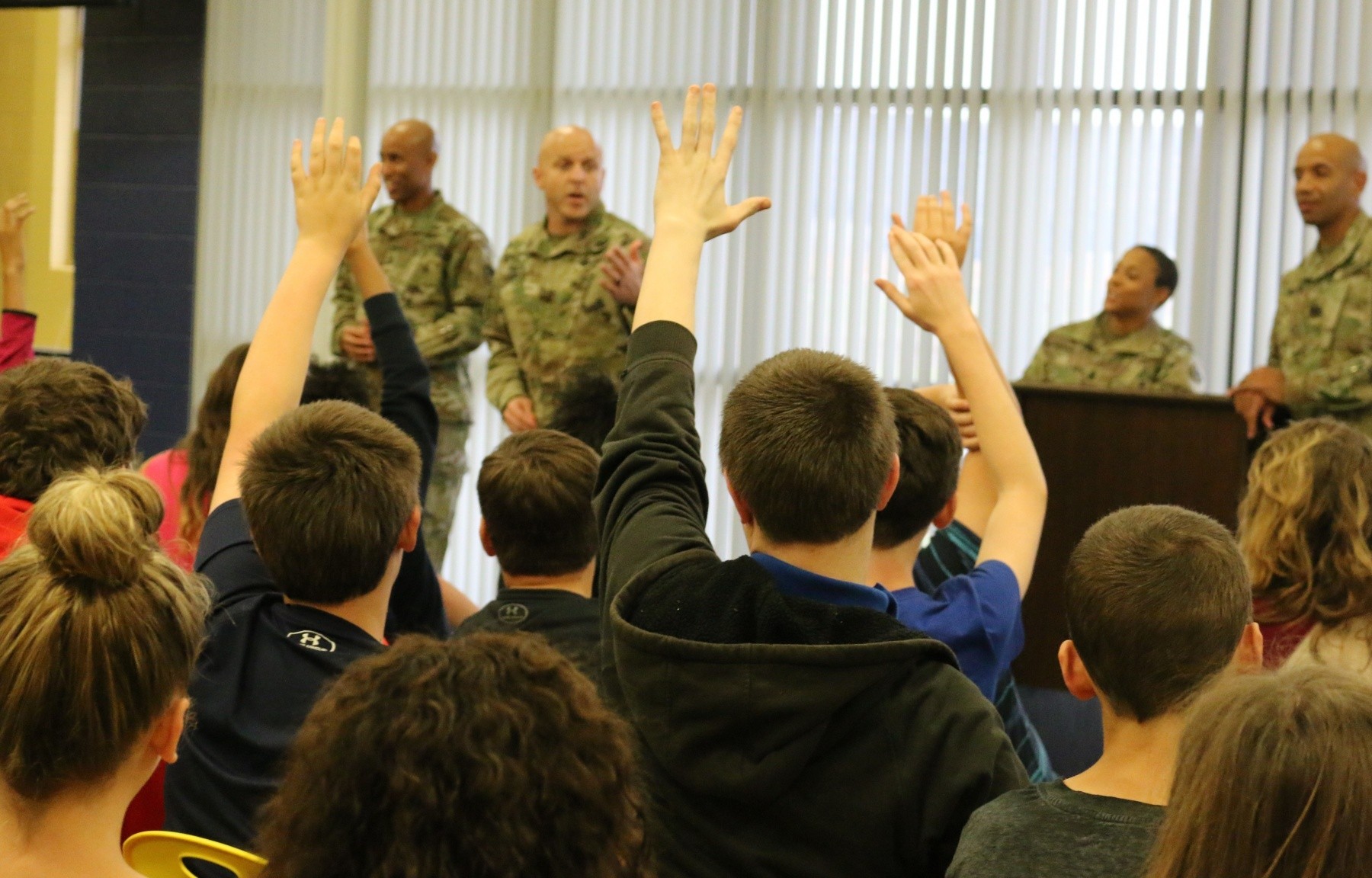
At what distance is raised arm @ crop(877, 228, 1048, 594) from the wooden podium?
2026 millimetres

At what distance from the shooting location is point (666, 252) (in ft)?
5.32

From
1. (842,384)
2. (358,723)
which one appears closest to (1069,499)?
(842,384)

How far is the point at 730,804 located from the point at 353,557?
1.88ft

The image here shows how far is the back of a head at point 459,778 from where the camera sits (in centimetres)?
77

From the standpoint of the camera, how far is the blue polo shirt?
4.38ft

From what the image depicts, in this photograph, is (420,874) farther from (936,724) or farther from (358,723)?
(936,724)

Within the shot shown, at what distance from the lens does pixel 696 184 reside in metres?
1.68

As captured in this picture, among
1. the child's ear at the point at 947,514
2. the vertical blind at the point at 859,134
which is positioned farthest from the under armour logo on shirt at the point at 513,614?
the vertical blind at the point at 859,134

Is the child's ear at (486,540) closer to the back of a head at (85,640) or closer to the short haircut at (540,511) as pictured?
the short haircut at (540,511)

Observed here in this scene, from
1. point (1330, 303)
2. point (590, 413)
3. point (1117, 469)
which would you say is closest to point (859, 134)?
point (1330, 303)

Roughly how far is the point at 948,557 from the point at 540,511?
2.17ft

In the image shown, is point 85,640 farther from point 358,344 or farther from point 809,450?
point 358,344

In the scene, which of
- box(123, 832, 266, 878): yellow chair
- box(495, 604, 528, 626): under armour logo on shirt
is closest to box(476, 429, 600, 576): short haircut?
box(495, 604, 528, 626): under armour logo on shirt

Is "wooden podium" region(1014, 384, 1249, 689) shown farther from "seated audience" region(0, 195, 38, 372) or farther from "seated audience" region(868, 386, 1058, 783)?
"seated audience" region(0, 195, 38, 372)
